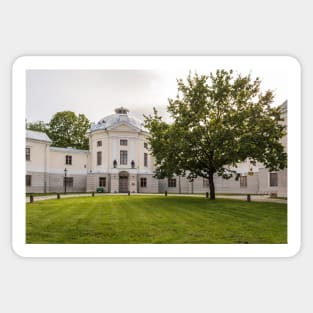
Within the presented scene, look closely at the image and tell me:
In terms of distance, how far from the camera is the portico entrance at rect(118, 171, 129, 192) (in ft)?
30.7

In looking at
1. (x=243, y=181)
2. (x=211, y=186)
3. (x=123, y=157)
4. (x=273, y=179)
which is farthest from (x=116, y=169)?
(x=273, y=179)

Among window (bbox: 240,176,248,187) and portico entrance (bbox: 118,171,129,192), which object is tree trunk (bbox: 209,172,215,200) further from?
portico entrance (bbox: 118,171,129,192)

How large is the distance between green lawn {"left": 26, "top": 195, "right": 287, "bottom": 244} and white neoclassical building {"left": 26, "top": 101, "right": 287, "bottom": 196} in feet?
1.36

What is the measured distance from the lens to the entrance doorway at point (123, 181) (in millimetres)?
9354

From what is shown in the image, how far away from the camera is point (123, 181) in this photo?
967 centimetres

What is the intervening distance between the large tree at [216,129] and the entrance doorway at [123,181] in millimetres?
2388

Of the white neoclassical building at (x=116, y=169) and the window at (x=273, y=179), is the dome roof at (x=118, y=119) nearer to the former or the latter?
the white neoclassical building at (x=116, y=169)

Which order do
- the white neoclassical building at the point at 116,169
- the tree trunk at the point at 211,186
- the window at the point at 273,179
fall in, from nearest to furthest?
1. the window at the point at 273,179
2. the white neoclassical building at the point at 116,169
3. the tree trunk at the point at 211,186

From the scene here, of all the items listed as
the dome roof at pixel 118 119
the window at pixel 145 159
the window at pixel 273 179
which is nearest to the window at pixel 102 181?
the window at pixel 145 159

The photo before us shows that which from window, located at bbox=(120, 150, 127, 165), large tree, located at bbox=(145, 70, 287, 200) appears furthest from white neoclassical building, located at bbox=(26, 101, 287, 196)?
large tree, located at bbox=(145, 70, 287, 200)

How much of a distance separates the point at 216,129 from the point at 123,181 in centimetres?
428

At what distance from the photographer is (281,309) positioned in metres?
3.71

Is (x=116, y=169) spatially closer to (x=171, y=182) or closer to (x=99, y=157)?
(x=99, y=157)
